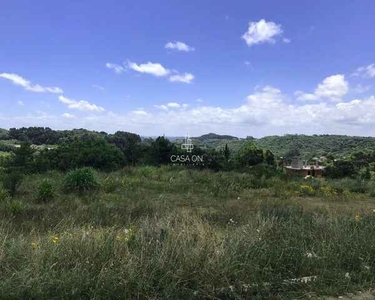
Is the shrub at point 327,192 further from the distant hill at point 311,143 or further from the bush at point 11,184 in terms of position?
the distant hill at point 311,143

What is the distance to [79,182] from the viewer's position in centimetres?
1046

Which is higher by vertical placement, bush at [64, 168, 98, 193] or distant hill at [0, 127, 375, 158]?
distant hill at [0, 127, 375, 158]

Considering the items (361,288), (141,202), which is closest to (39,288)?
(361,288)

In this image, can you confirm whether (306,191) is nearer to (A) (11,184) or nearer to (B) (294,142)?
(A) (11,184)

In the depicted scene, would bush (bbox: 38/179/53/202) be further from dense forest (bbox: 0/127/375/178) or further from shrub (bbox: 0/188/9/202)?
dense forest (bbox: 0/127/375/178)

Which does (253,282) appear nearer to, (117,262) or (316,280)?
(316,280)

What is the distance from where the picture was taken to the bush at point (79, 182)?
10359 millimetres

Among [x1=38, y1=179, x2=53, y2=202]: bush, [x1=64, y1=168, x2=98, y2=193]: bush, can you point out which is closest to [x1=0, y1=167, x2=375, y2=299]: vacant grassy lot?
[x1=38, y1=179, x2=53, y2=202]: bush

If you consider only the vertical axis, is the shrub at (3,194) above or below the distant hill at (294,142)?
below

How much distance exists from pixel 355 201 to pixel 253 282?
893 centimetres

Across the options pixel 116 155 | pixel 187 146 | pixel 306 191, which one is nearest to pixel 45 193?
pixel 306 191

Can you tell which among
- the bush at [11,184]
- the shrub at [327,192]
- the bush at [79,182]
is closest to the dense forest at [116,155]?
the shrub at [327,192]

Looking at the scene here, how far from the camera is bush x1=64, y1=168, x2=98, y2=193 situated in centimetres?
1036

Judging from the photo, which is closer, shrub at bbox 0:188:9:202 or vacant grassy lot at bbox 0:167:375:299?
vacant grassy lot at bbox 0:167:375:299
